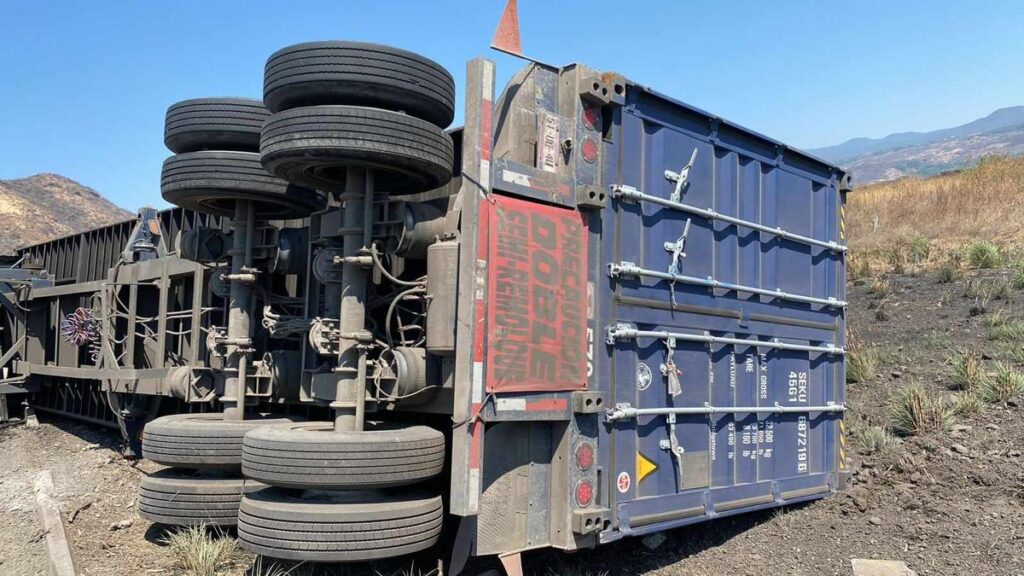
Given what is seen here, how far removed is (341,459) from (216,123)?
309 cm

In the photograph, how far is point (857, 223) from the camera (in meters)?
22.7

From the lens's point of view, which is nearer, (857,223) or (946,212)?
(946,212)

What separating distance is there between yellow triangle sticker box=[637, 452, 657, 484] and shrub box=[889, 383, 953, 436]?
159 inches

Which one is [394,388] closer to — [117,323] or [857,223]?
[117,323]

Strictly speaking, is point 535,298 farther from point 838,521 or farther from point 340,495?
point 838,521

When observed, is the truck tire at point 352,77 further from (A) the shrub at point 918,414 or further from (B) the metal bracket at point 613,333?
(A) the shrub at point 918,414

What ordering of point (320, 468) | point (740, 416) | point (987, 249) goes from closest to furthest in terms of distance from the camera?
point (320, 468)
point (740, 416)
point (987, 249)

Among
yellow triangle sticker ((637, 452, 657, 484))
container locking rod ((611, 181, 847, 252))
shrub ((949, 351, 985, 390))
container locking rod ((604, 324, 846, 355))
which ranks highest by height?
container locking rod ((611, 181, 847, 252))

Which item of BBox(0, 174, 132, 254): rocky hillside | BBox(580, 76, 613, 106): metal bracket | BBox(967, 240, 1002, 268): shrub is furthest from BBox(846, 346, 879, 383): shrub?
BBox(0, 174, 132, 254): rocky hillside

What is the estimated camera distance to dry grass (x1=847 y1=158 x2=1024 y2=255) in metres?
18.0

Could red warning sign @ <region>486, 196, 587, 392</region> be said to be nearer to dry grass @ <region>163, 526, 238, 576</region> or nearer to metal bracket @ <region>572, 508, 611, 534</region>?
metal bracket @ <region>572, 508, 611, 534</region>

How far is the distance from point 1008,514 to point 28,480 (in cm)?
939

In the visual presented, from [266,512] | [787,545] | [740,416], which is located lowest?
[787,545]

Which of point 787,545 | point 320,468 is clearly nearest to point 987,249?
point 787,545
